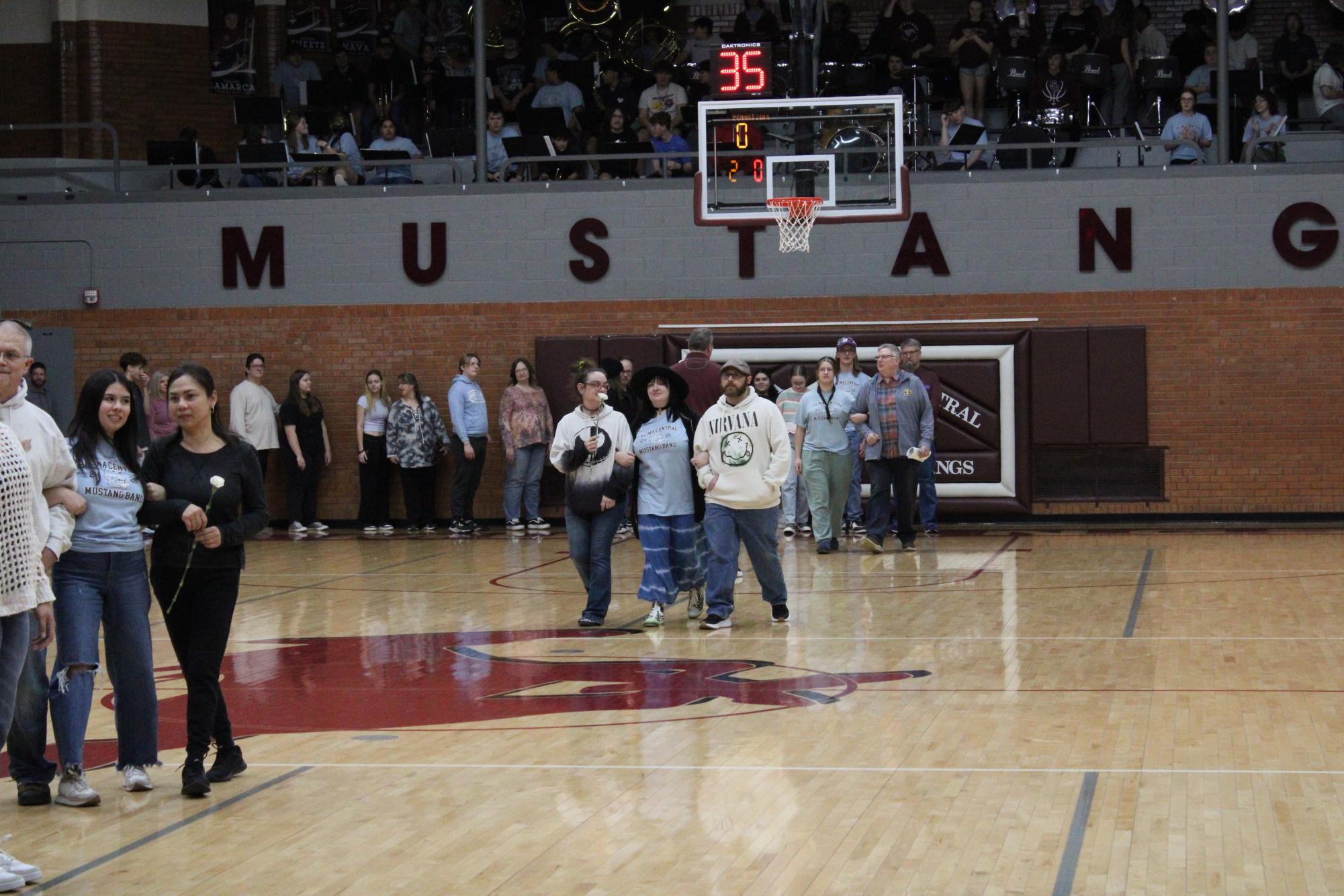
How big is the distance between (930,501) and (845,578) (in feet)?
12.6

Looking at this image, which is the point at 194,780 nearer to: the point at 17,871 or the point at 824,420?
the point at 17,871

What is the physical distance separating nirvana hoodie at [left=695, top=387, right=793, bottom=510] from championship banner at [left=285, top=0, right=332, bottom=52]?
14.7 metres

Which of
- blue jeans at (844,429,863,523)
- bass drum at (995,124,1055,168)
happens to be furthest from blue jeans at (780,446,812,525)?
bass drum at (995,124,1055,168)

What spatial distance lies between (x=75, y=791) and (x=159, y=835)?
0.58 m

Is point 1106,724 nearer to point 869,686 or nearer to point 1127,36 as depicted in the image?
point 869,686

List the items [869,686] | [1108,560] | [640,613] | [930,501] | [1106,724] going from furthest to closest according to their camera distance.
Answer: [930,501] → [1108,560] → [640,613] → [869,686] → [1106,724]

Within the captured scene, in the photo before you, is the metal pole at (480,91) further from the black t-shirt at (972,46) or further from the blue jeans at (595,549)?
the blue jeans at (595,549)

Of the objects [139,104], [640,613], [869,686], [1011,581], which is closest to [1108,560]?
[1011,581]

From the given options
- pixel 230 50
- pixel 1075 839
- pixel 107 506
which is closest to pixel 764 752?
pixel 1075 839

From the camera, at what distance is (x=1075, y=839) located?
509 centimetres

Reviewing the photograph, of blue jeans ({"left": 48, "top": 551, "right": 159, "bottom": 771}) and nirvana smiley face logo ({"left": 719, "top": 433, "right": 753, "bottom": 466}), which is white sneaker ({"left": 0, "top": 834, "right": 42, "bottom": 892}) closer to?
blue jeans ({"left": 48, "top": 551, "right": 159, "bottom": 771})

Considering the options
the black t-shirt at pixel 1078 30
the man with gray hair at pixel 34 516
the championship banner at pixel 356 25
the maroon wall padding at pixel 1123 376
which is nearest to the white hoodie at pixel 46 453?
the man with gray hair at pixel 34 516

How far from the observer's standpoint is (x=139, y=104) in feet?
68.8

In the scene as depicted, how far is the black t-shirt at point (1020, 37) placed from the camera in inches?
760
